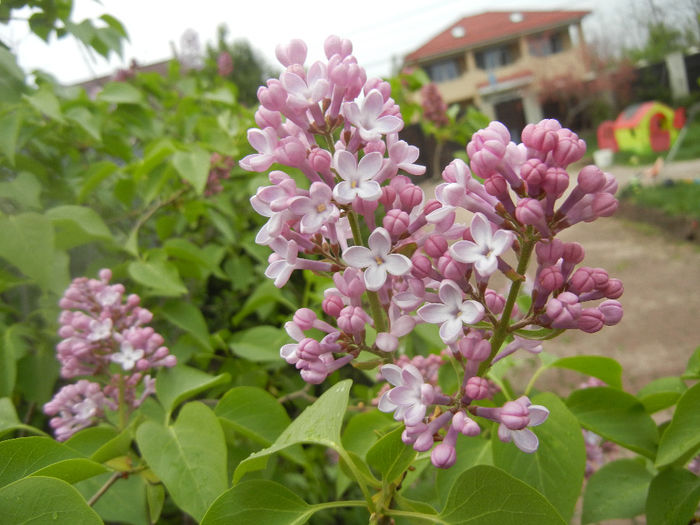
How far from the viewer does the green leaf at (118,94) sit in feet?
5.08

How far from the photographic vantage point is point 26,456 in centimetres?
55

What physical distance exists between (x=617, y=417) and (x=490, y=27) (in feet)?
74.1

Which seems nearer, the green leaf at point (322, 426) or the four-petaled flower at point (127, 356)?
the green leaf at point (322, 426)

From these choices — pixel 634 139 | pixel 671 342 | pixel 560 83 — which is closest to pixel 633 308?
pixel 671 342

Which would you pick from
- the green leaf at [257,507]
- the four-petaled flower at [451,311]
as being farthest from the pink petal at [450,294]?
the green leaf at [257,507]

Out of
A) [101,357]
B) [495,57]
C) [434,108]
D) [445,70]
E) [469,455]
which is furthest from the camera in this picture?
[445,70]

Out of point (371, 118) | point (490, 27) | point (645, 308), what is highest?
point (490, 27)

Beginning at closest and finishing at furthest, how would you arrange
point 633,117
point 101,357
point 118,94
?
point 101,357, point 118,94, point 633,117

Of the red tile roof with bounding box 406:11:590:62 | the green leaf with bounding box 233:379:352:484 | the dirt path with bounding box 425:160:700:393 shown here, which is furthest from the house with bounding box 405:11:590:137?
the green leaf with bounding box 233:379:352:484

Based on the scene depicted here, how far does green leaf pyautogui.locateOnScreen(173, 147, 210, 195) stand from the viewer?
1.20 metres

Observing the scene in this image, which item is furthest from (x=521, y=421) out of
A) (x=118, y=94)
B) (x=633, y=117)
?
(x=633, y=117)

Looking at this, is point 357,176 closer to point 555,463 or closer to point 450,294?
point 450,294

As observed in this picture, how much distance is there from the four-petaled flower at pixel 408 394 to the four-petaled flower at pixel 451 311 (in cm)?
5

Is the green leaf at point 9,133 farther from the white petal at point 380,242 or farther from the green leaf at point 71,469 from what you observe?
the white petal at point 380,242
